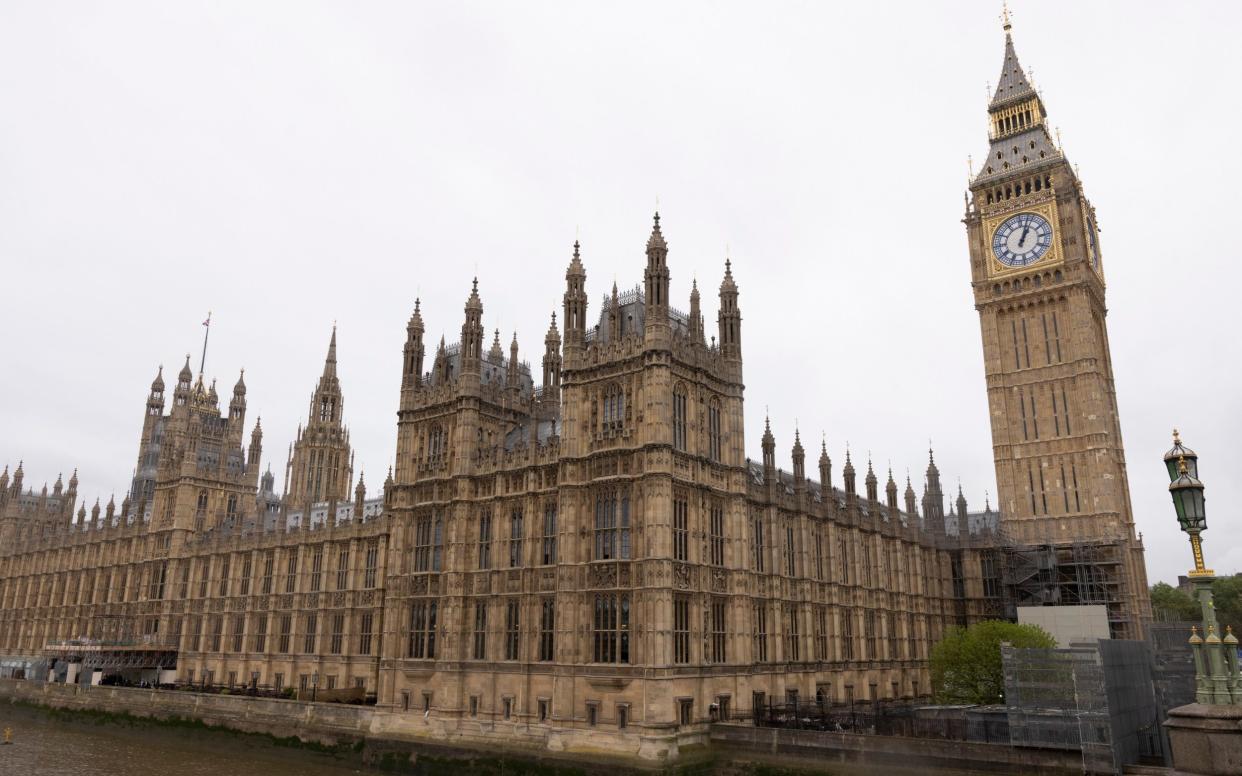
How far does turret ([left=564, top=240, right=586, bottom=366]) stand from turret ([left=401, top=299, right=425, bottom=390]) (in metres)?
13.9

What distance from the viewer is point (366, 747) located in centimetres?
5375

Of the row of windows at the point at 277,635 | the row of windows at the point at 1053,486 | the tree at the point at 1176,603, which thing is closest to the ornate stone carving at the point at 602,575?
the row of windows at the point at 277,635

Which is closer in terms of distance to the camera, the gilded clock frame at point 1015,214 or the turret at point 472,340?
the turret at point 472,340

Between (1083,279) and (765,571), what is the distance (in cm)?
5066

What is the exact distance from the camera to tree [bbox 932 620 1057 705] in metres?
55.0

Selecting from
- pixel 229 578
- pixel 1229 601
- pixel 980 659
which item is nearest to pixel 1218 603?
pixel 1229 601

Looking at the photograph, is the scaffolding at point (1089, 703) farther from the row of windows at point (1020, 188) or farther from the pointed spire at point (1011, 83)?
the pointed spire at point (1011, 83)

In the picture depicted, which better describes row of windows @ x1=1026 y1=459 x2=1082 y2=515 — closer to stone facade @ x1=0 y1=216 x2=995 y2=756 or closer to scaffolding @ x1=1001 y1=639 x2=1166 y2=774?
stone facade @ x1=0 y1=216 x2=995 y2=756

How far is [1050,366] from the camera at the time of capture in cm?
8506

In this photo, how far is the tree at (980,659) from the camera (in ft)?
180

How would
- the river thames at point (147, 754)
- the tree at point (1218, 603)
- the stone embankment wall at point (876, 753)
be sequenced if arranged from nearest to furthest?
the stone embankment wall at point (876, 753), the river thames at point (147, 754), the tree at point (1218, 603)

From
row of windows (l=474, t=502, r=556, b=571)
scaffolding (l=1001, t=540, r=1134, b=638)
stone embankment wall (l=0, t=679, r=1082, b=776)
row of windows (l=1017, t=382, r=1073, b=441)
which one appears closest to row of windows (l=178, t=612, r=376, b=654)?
stone embankment wall (l=0, t=679, r=1082, b=776)

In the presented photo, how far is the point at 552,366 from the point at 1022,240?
2131 inches

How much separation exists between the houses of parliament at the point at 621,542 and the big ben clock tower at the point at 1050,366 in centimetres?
27
